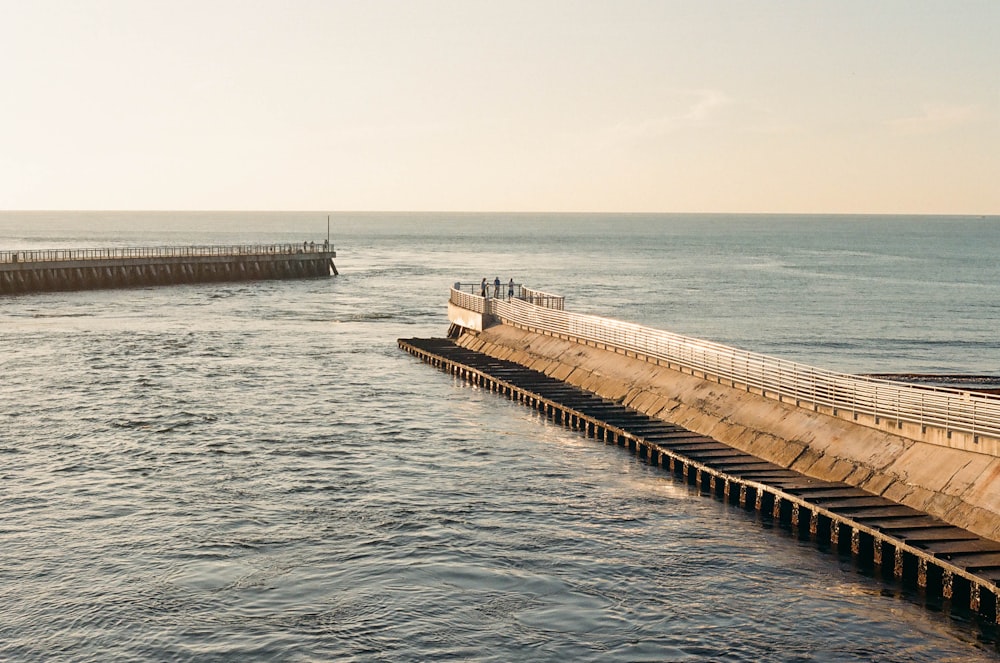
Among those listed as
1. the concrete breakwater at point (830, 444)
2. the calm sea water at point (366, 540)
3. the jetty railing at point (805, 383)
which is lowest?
the calm sea water at point (366, 540)

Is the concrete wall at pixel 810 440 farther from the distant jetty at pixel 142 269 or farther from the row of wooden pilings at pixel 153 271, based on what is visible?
the distant jetty at pixel 142 269

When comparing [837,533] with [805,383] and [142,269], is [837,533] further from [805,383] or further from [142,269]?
[142,269]

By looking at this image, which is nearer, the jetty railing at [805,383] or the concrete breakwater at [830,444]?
the concrete breakwater at [830,444]

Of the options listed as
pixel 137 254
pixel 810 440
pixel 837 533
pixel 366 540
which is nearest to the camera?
pixel 837 533

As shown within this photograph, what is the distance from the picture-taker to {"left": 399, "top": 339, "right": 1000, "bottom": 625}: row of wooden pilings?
27.0m

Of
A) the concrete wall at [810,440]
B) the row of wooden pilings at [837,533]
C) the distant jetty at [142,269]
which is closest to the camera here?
the row of wooden pilings at [837,533]

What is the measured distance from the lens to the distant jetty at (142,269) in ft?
392

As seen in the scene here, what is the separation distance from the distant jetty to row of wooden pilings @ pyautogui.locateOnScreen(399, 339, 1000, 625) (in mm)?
89299

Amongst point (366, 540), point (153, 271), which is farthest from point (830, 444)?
point (153, 271)

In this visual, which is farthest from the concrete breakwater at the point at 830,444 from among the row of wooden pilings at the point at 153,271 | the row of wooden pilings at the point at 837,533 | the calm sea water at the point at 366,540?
the row of wooden pilings at the point at 153,271

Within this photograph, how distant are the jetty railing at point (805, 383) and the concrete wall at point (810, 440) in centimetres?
54

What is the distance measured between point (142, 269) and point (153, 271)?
1.72 metres

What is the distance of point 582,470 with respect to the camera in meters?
41.5

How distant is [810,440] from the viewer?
37.5m
